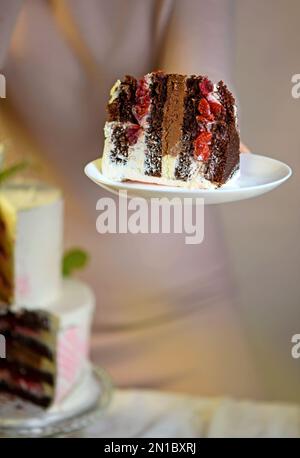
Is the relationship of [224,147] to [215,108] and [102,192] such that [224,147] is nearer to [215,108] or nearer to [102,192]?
[215,108]

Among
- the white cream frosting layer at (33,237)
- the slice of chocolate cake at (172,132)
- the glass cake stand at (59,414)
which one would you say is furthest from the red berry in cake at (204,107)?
the glass cake stand at (59,414)

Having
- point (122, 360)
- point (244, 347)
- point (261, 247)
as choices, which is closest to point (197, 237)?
point (261, 247)

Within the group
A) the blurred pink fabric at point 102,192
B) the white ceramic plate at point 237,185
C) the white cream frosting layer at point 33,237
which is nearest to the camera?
the white ceramic plate at point 237,185

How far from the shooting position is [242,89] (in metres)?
0.83

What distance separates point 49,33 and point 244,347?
1.72 feet

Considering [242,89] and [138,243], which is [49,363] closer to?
[138,243]

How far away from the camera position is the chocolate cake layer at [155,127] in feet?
2.53

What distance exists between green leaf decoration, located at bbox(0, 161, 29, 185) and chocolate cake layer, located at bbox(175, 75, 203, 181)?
32 cm

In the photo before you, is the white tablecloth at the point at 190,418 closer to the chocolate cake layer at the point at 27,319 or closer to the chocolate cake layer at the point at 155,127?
the chocolate cake layer at the point at 27,319

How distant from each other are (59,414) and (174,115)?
0.51 metres

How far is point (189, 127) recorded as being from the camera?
2.51 feet

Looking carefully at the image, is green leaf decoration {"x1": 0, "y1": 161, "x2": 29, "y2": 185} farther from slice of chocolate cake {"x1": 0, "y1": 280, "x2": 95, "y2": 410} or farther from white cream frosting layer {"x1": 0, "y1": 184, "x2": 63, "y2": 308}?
slice of chocolate cake {"x1": 0, "y1": 280, "x2": 95, "y2": 410}

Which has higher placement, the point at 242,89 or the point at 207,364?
the point at 242,89

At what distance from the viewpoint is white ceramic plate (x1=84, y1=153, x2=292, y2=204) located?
738mm
